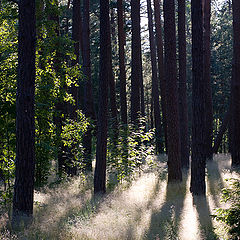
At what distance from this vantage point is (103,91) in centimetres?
1129

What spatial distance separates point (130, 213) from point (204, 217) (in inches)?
73.3

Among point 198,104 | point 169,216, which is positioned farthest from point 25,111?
point 198,104

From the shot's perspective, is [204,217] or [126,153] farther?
[126,153]

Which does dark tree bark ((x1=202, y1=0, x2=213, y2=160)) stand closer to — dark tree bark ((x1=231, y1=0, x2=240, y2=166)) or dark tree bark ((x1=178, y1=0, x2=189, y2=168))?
dark tree bark ((x1=178, y1=0, x2=189, y2=168))

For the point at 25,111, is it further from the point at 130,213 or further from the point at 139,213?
the point at 139,213

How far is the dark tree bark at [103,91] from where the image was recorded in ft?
36.5

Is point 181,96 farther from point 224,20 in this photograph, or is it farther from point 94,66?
point 224,20

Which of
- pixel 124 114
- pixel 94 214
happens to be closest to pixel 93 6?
pixel 124 114

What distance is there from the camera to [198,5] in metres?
10.8

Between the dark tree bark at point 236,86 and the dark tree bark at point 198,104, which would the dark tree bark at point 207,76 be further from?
the dark tree bark at point 198,104

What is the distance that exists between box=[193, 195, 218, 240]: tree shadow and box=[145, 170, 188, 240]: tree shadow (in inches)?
18.0

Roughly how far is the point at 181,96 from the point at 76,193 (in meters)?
7.52

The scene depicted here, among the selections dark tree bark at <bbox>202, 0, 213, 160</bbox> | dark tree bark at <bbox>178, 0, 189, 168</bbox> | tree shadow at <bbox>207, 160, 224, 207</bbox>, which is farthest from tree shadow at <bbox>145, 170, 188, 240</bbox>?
dark tree bark at <bbox>202, 0, 213, 160</bbox>

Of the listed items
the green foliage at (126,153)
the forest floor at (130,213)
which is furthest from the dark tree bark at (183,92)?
the green foliage at (126,153)
